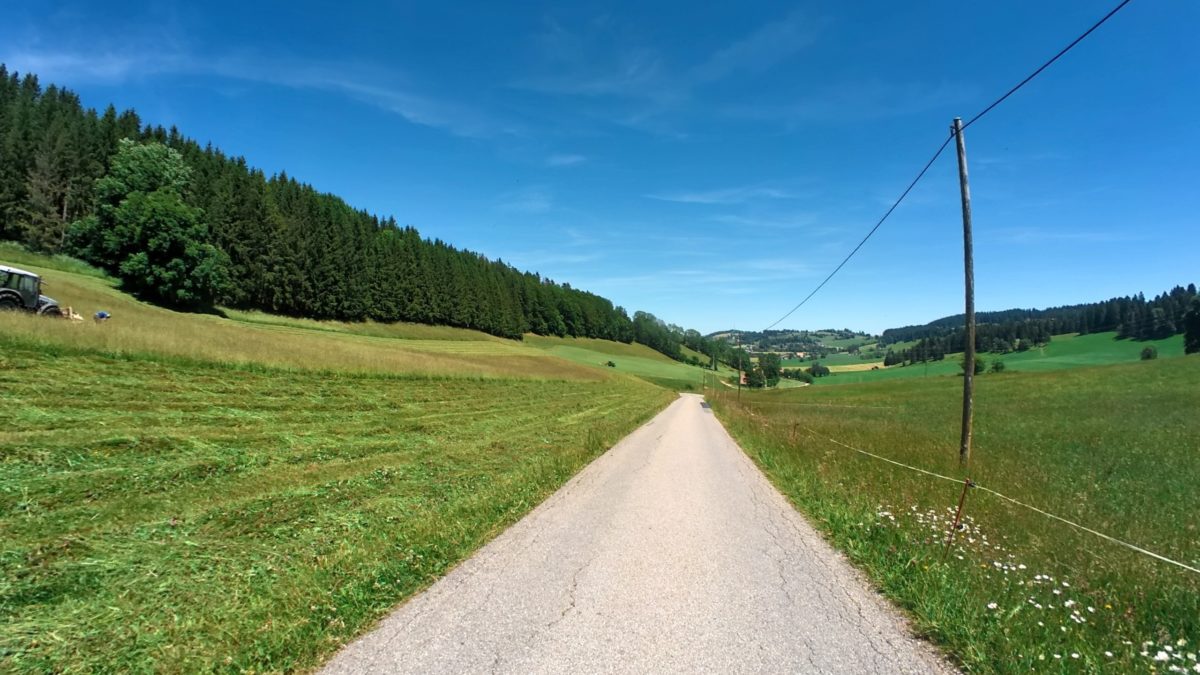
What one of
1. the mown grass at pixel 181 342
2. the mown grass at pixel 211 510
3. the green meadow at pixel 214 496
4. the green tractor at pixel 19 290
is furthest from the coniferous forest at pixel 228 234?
the mown grass at pixel 211 510

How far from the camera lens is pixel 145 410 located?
11.6 m

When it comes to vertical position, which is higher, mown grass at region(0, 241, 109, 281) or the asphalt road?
mown grass at region(0, 241, 109, 281)

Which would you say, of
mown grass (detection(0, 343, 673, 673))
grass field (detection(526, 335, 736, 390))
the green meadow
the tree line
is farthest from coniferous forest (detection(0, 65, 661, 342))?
the tree line

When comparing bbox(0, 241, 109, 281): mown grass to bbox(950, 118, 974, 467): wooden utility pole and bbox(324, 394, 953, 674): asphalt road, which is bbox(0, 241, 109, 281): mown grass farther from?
bbox(950, 118, 974, 467): wooden utility pole

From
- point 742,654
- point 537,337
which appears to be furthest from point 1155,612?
point 537,337

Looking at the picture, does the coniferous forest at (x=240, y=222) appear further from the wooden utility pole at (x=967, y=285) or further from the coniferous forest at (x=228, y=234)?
the wooden utility pole at (x=967, y=285)

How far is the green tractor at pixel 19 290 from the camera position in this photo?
18797 mm

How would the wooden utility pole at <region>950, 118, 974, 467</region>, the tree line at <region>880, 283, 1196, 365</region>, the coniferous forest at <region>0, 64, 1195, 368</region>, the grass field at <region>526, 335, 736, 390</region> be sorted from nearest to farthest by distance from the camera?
the wooden utility pole at <region>950, 118, 974, 467</region> < the coniferous forest at <region>0, 64, 1195, 368</region> < the tree line at <region>880, 283, 1196, 365</region> < the grass field at <region>526, 335, 736, 390</region>

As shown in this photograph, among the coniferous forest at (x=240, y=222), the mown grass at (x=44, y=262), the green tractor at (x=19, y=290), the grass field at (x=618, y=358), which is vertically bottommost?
the grass field at (x=618, y=358)

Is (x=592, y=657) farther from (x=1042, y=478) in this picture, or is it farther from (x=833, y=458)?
(x=833, y=458)

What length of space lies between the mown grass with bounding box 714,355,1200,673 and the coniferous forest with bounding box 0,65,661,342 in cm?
6098

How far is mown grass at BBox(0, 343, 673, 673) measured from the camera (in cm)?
407

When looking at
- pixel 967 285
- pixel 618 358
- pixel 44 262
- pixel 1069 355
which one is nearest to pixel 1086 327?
pixel 1069 355

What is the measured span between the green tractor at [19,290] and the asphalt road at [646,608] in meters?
22.4
